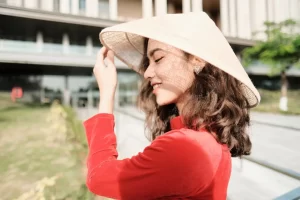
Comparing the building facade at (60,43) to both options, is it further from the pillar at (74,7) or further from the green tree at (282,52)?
the green tree at (282,52)

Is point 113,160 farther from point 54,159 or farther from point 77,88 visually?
point 77,88

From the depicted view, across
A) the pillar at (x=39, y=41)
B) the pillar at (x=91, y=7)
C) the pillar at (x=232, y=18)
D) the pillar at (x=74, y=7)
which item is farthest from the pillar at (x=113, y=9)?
the pillar at (x=232, y=18)

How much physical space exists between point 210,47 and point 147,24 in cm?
26

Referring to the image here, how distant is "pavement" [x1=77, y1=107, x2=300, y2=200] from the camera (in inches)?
135

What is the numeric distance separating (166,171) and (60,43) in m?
21.6

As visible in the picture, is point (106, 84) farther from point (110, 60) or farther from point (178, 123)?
point (178, 123)

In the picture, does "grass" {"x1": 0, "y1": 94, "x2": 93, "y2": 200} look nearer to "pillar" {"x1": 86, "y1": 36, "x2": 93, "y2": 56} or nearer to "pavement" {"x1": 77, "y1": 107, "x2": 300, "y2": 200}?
"pavement" {"x1": 77, "y1": 107, "x2": 300, "y2": 200}

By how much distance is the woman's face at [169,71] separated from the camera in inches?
43.4

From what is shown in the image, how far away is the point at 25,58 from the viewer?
61.6 ft

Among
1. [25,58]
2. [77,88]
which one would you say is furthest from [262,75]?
[25,58]

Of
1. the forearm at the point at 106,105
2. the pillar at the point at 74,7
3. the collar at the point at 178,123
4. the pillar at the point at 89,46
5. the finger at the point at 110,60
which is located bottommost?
the collar at the point at 178,123

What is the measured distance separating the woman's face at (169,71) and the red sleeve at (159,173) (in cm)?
28

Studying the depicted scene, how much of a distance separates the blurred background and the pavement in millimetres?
16

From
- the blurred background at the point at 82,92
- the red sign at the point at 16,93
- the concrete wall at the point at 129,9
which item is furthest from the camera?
the concrete wall at the point at 129,9
